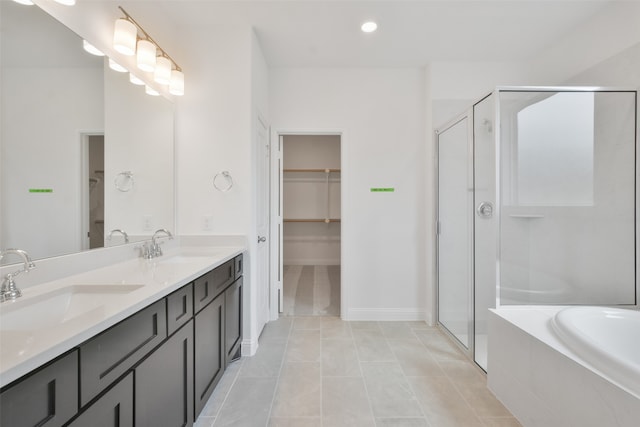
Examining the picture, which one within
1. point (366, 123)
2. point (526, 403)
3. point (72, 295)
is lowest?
point (526, 403)

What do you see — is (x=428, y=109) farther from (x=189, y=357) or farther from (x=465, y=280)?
(x=189, y=357)

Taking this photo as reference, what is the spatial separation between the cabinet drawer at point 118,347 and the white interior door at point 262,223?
1347 mm

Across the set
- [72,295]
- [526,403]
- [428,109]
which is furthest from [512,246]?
[72,295]

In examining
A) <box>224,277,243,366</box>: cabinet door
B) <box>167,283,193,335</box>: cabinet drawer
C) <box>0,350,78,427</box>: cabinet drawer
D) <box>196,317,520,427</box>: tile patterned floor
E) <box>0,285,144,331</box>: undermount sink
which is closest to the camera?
<box>0,350,78,427</box>: cabinet drawer

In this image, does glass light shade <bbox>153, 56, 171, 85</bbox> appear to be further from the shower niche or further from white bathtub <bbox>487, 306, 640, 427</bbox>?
white bathtub <bbox>487, 306, 640, 427</bbox>

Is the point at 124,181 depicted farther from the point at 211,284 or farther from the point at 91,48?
the point at 211,284

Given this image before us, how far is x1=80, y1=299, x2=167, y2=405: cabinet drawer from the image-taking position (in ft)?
2.61

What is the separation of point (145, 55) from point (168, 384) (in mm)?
1984

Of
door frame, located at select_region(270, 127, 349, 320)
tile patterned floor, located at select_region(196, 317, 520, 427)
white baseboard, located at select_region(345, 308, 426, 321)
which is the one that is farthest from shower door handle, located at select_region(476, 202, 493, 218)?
A: white baseboard, located at select_region(345, 308, 426, 321)

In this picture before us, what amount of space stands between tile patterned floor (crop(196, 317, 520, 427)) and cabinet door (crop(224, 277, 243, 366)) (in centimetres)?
18

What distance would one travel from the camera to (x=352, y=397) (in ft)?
5.82

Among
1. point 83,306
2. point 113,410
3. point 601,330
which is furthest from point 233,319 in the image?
point 601,330

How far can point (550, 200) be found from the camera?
2.15 meters

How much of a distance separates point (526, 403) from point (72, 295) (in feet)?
7.68
